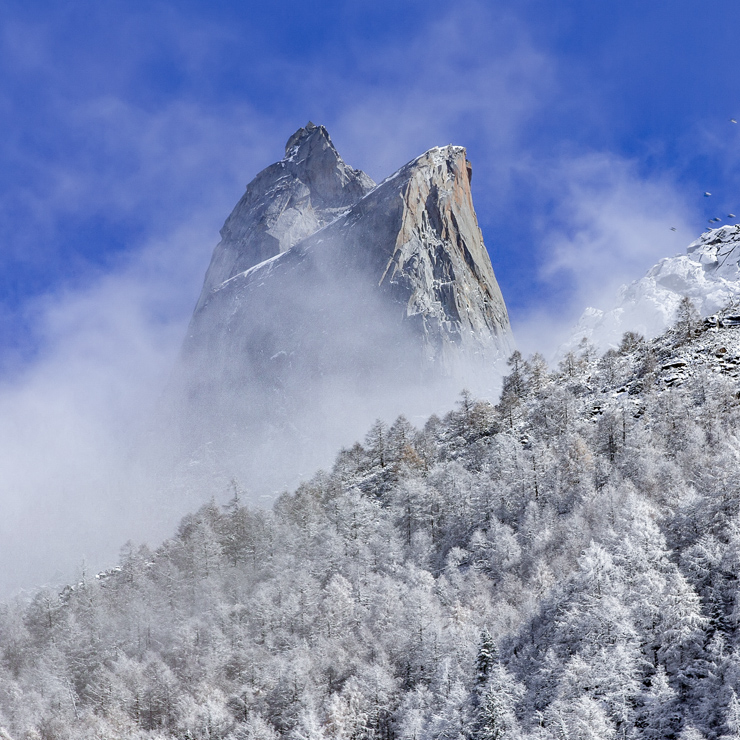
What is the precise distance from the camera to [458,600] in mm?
77812


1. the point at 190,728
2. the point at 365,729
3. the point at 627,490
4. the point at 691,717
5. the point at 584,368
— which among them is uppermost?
the point at 584,368

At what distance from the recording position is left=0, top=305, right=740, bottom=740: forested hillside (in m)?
58.5

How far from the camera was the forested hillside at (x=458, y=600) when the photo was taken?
58.5m

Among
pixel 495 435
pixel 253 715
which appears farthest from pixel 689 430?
pixel 253 715

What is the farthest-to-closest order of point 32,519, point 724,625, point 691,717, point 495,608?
point 32,519
point 495,608
point 724,625
point 691,717

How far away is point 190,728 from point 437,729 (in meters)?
26.3

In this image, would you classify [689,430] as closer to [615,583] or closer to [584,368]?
[615,583]

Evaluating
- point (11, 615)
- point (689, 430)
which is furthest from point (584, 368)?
point (11, 615)

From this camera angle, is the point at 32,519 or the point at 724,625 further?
the point at 32,519

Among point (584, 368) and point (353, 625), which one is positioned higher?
point (584, 368)

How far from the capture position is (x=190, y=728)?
68875mm

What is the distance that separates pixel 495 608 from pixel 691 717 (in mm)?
24848

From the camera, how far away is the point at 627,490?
3344 inches

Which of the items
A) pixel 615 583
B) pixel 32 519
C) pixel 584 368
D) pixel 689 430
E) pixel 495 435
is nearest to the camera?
pixel 615 583
